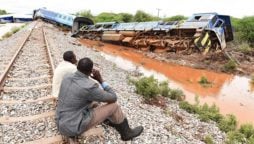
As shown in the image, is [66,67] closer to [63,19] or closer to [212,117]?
[212,117]

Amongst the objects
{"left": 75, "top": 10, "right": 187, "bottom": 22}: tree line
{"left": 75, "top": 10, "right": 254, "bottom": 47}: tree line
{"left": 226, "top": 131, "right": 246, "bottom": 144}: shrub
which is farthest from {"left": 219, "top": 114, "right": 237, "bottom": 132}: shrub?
{"left": 75, "top": 10, "right": 187, "bottom": 22}: tree line

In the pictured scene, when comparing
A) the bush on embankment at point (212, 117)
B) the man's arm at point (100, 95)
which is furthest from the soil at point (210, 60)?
the man's arm at point (100, 95)

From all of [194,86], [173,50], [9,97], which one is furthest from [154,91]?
[173,50]

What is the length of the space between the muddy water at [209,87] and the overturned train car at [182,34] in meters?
2.41

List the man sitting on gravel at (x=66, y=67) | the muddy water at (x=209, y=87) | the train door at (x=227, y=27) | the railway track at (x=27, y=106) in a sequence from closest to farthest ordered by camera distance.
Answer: the railway track at (x=27, y=106) < the man sitting on gravel at (x=66, y=67) < the muddy water at (x=209, y=87) < the train door at (x=227, y=27)

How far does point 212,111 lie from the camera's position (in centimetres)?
909

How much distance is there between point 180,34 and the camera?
23312mm

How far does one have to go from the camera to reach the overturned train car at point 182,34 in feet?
70.8

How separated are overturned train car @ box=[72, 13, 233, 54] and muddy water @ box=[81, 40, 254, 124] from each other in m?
2.41

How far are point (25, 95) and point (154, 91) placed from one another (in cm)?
Answer: 370

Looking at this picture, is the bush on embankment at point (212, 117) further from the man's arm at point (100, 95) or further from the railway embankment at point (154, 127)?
the man's arm at point (100, 95)

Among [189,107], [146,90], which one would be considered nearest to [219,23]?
[189,107]

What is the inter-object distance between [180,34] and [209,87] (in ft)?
29.5

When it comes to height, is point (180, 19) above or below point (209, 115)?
above
